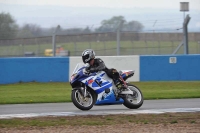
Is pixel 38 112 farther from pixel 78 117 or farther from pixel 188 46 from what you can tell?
pixel 188 46

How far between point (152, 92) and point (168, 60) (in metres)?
5.90

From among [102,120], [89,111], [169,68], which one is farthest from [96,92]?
[169,68]

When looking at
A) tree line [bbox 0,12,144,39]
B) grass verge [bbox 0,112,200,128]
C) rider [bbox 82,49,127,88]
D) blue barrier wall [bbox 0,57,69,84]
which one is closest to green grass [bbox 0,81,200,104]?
blue barrier wall [bbox 0,57,69,84]

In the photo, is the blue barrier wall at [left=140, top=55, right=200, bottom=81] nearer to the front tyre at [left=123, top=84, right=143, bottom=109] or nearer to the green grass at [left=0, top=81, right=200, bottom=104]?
the green grass at [left=0, top=81, right=200, bottom=104]

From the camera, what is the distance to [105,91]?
12.5 meters

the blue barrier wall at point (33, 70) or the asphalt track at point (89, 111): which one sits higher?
the blue barrier wall at point (33, 70)

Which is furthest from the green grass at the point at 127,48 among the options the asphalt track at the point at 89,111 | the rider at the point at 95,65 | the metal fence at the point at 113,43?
the rider at the point at 95,65

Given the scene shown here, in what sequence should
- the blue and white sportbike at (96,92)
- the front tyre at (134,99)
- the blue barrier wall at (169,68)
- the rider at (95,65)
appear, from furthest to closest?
the blue barrier wall at (169,68) → the front tyre at (134,99) → the rider at (95,65) → the blue and white sportbike at (96,92)

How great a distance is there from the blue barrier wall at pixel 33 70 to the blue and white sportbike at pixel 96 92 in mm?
9802

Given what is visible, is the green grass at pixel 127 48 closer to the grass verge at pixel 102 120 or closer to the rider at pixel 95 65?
the rider at pixel 95 65

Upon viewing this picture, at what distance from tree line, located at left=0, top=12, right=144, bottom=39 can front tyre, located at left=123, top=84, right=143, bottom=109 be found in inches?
493

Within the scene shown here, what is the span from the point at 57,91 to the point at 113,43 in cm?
778

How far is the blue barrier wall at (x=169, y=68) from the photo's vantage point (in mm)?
23172

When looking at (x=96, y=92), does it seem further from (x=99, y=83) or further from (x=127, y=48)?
(x=127, y=48)
